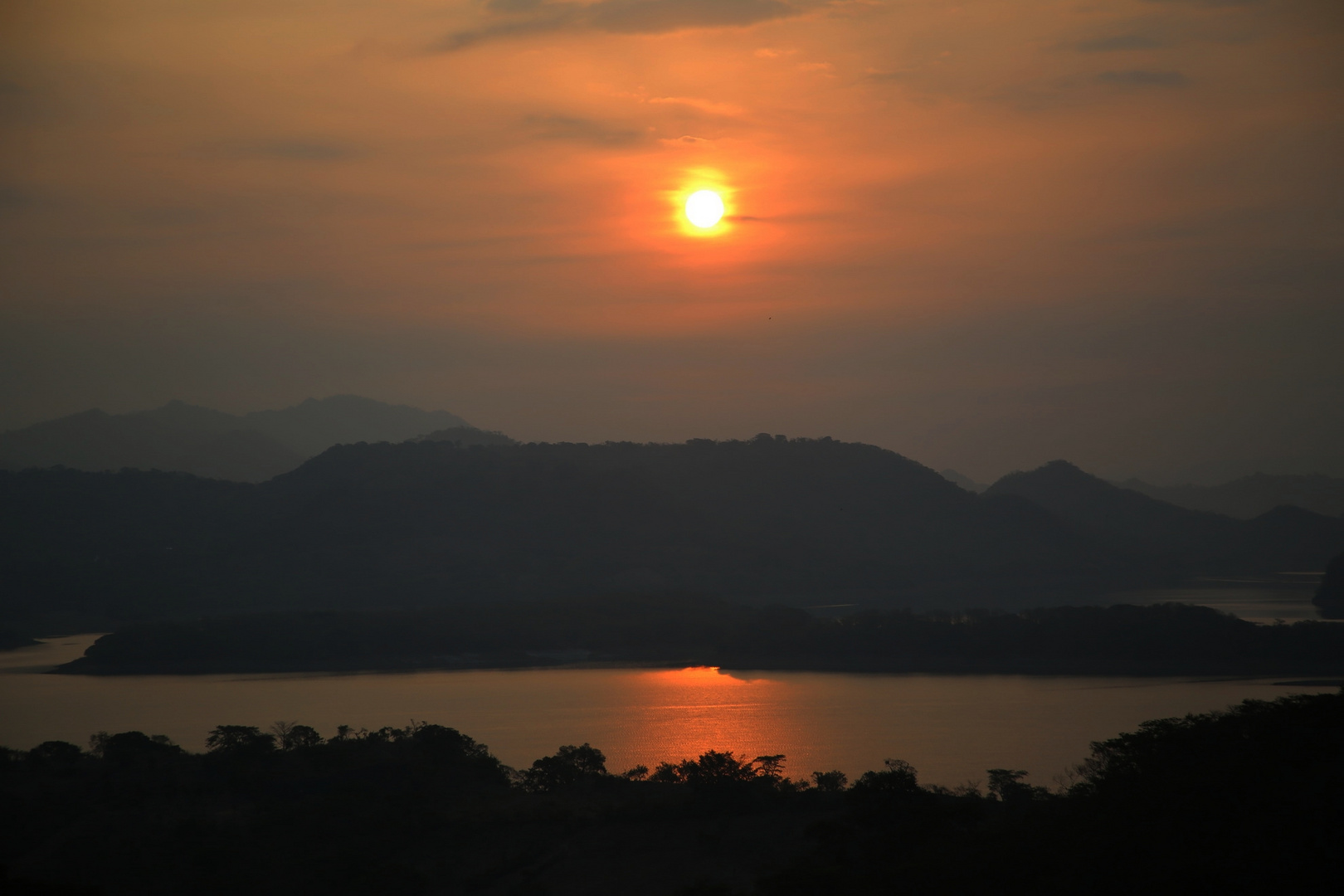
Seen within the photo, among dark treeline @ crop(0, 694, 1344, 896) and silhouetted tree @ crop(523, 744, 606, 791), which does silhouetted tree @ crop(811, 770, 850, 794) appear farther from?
silhouetted tree @ crop(523, 744, 606, 791)

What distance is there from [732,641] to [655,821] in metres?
47.6

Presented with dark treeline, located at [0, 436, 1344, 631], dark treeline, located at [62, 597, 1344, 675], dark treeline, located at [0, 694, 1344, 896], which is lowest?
dark treeline, located at [0, 694, 1344, 896]

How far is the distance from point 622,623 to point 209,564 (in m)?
46.1

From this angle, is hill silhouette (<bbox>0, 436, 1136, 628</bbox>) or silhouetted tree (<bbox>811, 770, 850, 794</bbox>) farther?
hill silhouette (<bbox>0, 436, 1136, 628</bbox>)

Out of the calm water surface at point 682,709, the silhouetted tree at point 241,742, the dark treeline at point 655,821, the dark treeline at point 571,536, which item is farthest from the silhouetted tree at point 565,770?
the dark treeline at point 571,536

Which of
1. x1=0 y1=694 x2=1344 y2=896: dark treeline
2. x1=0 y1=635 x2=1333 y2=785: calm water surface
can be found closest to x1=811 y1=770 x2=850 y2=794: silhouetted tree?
x1=0 y1=694 x2=1344 y2=896: dark treeline

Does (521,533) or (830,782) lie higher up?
(521,533)

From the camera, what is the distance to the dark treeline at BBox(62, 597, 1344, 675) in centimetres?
6125

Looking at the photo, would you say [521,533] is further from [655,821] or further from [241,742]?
[655,821]

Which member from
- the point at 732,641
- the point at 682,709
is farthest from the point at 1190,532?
the point at 682,709

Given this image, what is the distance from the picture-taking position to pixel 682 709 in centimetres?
5028

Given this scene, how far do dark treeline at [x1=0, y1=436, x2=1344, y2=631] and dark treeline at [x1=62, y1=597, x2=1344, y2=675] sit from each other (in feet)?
68.5

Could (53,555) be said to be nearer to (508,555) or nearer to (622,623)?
(508,555)

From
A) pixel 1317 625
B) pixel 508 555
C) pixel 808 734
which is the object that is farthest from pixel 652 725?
pixel 508 555
